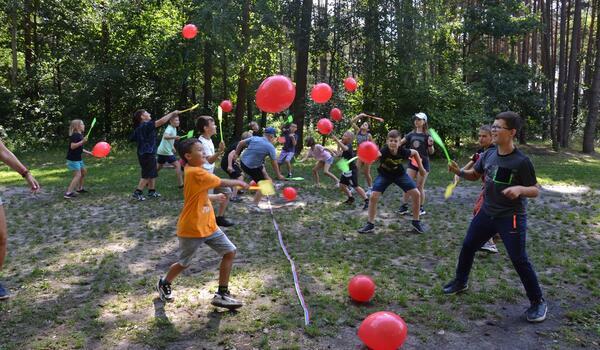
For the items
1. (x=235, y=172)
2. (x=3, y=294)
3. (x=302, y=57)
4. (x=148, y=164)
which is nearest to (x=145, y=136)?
(x=148, y=164)

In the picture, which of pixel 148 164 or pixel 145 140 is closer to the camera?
pixel 145 140

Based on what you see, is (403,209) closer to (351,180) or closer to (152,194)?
(351,180)

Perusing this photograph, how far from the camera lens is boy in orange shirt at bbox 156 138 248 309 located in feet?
14.4

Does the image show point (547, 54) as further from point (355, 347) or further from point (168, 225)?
point (355, 347)

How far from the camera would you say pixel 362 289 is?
472 cm

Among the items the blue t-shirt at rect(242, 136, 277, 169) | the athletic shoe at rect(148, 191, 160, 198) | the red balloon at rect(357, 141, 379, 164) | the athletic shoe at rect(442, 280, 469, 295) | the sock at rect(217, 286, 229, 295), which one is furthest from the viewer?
the athletic shoe at rect(148, 191, 160, 198)

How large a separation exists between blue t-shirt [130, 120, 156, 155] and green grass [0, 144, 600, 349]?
3.75 feet

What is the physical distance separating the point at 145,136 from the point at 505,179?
7.30 m

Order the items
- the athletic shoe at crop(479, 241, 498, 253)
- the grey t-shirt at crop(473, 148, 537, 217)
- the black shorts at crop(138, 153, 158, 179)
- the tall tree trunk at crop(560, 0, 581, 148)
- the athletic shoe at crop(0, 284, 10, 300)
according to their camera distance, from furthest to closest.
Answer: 1. the tall tree trunk at crop(560, 0, 581, 148)
2. the black shorts at crop(138, 153, 158, 179)
3. the athletic shoe at crop(479, 241, 498, 253)
4. the athletic shoe at crop(0, 284, 10, 300)
5. the grey t-shirt at crop(473, 148, 537, 217)

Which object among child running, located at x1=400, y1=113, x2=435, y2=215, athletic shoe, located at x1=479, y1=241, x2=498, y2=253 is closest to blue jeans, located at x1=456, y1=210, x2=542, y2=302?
athletic shoe, located at x1=479, y1=241, x2=498, y2=253

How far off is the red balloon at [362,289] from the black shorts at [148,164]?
6313 mm

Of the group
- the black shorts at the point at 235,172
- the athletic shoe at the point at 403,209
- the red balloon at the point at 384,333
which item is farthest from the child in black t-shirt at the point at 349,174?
the red balloon at the point at 384,333

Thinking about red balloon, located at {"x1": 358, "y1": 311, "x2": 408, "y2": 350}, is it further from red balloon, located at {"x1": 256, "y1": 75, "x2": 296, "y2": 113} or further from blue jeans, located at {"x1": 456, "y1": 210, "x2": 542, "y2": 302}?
red balloon, located at {"x1": 256, "y1": 75, "x2": 296, "y2": 113}

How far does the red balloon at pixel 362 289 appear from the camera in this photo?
4723 millimetres
